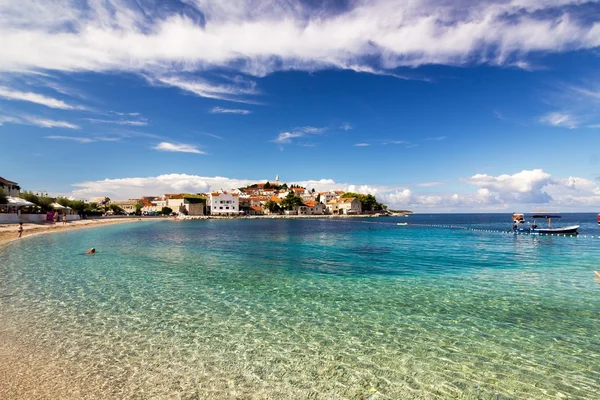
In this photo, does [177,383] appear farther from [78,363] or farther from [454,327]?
[454,327]

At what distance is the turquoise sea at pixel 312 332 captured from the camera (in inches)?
234

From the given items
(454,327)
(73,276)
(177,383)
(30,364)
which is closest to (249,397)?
(177,383)

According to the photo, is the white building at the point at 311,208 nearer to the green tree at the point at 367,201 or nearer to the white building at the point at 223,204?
the green tree at the point at 367,201

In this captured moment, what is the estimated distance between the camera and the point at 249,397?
5453 mm

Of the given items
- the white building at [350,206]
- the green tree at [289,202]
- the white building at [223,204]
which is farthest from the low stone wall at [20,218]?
the white building at [350,206]

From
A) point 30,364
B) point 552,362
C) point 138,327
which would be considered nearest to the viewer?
point 30,364

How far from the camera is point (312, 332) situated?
8.51m

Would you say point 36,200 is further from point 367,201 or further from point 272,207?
point 367,201

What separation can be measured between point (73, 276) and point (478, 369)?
16803 millimetres

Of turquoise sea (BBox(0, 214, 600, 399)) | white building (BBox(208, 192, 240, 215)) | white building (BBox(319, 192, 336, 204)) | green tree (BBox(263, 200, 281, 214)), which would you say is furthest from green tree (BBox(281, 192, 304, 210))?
turquoise sea (BBox(0, 214, 600, 399))

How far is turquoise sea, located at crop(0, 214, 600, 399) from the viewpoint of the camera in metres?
5.94

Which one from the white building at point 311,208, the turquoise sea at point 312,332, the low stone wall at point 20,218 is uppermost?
the white building at point 311,208

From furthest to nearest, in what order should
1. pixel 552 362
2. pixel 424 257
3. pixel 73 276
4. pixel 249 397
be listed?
pixel 424 257 → pixel 73 276 → pixel 552 362 → pixel 249 397

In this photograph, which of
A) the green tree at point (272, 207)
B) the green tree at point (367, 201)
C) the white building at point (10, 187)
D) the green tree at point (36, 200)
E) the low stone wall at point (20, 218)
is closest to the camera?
the low stone wall at point (20, 218)
